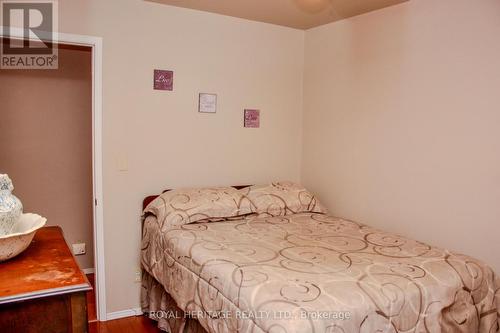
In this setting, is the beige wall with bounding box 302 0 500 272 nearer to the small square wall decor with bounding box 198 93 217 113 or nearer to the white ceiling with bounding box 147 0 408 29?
the white ceiling with bounding box 147 0 408 29

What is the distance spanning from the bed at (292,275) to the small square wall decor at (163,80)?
2.69 ft

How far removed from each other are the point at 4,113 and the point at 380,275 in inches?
132

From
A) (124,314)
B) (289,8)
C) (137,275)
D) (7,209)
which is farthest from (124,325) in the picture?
(289,8)

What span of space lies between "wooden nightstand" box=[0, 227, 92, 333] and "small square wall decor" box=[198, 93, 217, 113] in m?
1.98

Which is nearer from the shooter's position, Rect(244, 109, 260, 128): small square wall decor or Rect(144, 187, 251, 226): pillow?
Rect(144, 187, 251, 226): pillow

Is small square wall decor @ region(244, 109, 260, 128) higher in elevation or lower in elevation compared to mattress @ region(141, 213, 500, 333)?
higher

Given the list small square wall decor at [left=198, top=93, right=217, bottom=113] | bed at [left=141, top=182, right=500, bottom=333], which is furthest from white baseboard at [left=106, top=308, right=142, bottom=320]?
small square wall decor at [left=198, top=93, right=217, bottom=113]

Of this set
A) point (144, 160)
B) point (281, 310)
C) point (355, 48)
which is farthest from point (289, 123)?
point (281, 310)

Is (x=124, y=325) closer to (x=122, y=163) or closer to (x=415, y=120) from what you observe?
(x=122, y=163)

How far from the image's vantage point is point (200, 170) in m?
3.20

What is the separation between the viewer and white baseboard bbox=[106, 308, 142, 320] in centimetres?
294

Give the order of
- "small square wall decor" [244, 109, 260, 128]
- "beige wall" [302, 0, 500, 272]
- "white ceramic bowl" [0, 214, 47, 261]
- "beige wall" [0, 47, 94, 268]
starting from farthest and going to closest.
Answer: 1. "beige wall" [0, 47, 94, 268]
2. "small square wall decor" [244, 109, 260, 128]
3. "beige wall" [302, 0, 500, 272]
4. "white ceramic bowl" [0, 214, 47, 261]

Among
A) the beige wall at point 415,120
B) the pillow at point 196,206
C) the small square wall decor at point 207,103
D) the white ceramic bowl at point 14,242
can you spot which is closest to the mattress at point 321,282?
the pillow at point 196,206

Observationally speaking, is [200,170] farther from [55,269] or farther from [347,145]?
[55,269]
